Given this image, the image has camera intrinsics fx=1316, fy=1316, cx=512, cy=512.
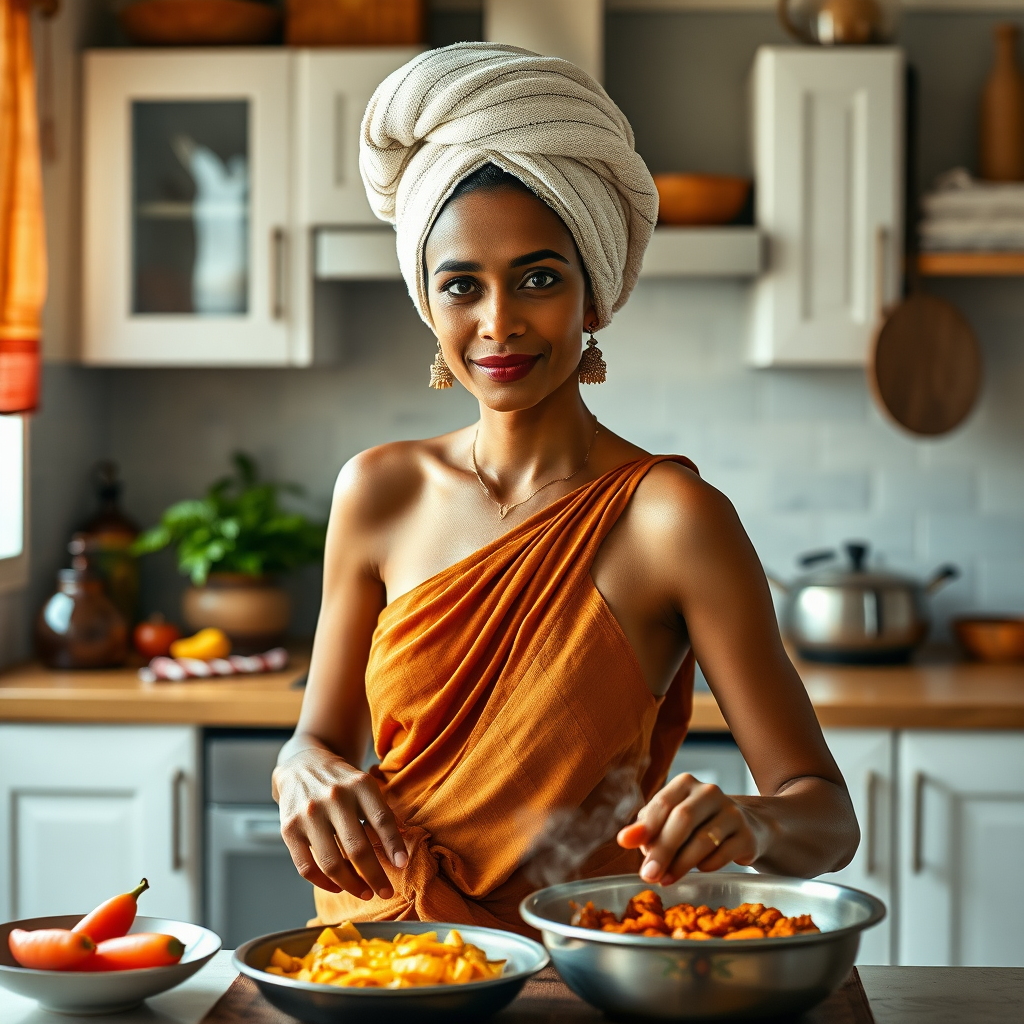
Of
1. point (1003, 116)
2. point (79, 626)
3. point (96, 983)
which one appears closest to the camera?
point (96, 983)

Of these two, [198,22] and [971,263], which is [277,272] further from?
[971,263]

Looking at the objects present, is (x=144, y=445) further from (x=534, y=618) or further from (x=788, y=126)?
(x=534, y=618)

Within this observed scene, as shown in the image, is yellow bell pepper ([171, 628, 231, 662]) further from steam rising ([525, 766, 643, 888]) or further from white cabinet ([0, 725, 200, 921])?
steam rising ([525, 766, 643, 888])

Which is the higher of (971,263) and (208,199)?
(208,199)

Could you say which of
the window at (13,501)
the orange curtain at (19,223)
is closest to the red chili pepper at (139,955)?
the orange curtain at (19,223)

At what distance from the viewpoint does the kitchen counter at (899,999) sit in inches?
41.2

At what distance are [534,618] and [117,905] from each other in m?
0.50

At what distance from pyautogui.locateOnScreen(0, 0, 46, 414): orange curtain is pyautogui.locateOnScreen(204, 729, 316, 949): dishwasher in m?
0.77

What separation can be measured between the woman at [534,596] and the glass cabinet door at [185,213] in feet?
4.77

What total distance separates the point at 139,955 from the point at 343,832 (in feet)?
0.68

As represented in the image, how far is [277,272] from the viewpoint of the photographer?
2.83 metres

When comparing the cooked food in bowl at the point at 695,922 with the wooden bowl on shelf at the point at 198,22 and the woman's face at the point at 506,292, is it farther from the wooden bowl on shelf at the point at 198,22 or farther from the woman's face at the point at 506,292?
the wooden bowl on shelf at the point at 198,22

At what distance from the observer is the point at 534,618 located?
1.37m

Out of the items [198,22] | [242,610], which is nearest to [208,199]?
[198,22]
